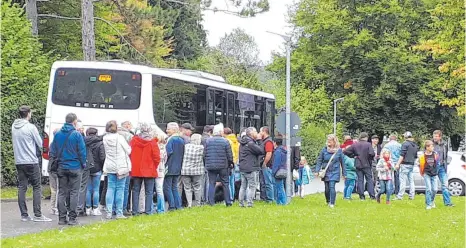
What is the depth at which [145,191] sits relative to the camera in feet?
47.4

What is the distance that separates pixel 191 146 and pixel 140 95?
10.1ft

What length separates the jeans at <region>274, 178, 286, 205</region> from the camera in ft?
56.6

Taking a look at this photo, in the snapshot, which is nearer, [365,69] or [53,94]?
[53,94]

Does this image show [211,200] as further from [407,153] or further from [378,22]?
[378,22]

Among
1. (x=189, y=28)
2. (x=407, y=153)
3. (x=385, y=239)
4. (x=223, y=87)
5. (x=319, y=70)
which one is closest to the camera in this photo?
(x=385, y=239)

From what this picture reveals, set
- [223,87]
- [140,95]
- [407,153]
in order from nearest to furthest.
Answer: [140,95] < [407,153] < [223,87]

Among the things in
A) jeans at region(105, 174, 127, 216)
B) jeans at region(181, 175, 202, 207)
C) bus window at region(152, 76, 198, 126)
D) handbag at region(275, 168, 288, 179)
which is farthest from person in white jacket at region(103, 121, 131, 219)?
bus window at region(152, 76, 198, 126)

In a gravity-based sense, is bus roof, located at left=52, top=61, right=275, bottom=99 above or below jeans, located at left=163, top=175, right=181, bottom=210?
above

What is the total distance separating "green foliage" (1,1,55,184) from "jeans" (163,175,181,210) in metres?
7.46

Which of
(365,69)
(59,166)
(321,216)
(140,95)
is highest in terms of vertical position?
(365,69)

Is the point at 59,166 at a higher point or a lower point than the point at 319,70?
lower

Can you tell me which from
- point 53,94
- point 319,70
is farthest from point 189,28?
point 53,94

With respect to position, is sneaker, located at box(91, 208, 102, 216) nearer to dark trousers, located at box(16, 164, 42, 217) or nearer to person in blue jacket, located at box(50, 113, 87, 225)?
dark trousers, located at box(16, 164, 42, 217)

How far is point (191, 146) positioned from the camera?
1595 cm
